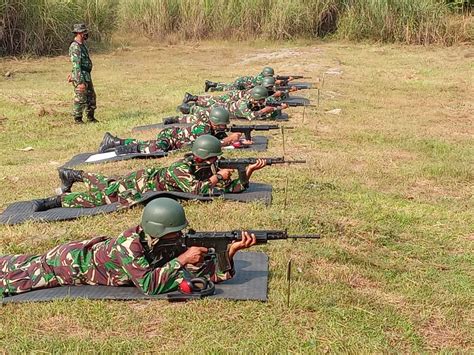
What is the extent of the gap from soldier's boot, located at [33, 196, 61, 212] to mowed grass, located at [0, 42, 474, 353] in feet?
1.63

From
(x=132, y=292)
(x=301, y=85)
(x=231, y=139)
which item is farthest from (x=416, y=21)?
(x=132, y=292)

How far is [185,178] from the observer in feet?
26.8

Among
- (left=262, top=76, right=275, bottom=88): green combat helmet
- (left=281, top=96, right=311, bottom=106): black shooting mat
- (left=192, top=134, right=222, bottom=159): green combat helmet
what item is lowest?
(left=281, top=96, right=311, bottom=106): black shooting mat

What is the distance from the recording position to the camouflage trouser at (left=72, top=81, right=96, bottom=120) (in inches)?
579

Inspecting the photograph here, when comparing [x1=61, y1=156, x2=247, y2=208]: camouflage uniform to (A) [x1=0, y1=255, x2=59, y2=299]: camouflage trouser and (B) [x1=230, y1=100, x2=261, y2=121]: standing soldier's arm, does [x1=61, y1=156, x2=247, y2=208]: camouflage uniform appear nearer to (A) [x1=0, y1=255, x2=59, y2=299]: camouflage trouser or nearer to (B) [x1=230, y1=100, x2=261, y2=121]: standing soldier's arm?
(A) [x1=0, y1=255, x2=59, y2=299]: camouflage trouser

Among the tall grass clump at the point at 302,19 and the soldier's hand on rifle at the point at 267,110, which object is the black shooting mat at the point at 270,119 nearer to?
the soldier's hand on rifle at the point at 267,110

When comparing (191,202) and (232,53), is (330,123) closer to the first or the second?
(191,202)

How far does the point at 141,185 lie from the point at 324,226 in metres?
2.28

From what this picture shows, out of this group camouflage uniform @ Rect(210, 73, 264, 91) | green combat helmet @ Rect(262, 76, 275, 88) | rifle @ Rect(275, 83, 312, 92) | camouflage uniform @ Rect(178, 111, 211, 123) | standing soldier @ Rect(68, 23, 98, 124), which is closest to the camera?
camouflage uniform @ Rect(178, 111, 211, 123)

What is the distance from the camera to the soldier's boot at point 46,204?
8.12 meters

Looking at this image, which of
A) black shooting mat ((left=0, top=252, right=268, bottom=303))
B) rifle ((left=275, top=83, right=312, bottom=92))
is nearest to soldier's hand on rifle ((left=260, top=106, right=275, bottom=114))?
rifle ((left=275, top=83, right=312, bottom=92))

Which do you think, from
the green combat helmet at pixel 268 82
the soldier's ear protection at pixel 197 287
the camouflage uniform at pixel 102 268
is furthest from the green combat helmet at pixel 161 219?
the green combat helmet at pixel 268 82

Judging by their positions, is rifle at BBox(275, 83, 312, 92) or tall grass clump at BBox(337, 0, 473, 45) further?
tall grass clump at BBox(337, 0, 473, 45)

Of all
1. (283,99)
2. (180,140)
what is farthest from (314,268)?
(283,99)
